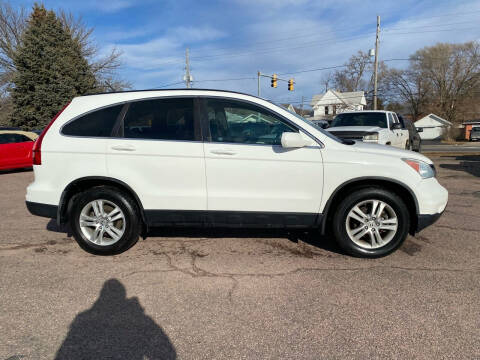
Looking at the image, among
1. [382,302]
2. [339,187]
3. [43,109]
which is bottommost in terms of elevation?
[382,302]

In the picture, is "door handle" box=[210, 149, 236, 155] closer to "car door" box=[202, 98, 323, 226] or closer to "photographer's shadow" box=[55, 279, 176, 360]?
"car door" box=[202, 98, 323, 226]

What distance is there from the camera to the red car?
10664mm

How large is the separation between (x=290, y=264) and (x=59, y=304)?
227 cm

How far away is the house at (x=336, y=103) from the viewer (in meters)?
59.4

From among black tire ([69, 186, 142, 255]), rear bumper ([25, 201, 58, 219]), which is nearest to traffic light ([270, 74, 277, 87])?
black tire ([69, 186, 142, 255])

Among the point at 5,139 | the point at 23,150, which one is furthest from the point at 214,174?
the point at 5,139

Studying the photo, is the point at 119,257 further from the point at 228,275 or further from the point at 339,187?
the point at 339,187

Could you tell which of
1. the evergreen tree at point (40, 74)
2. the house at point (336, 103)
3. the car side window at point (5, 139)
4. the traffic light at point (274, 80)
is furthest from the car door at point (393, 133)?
the house at point (336, 103)

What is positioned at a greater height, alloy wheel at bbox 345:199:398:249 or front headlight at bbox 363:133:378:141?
front headlight at bbox 363:133:378:141

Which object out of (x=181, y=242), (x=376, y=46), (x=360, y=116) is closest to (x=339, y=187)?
(x=181, y=242)

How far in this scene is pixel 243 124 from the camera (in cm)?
376

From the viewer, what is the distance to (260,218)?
3678 millimetres

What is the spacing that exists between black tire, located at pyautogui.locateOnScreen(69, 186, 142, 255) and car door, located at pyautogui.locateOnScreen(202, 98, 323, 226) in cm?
92

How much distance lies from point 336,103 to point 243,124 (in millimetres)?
63238
